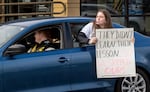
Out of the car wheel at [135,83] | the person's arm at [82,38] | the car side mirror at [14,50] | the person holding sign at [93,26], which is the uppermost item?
the person holding sign at [93,26]

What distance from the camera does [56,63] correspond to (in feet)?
21.6

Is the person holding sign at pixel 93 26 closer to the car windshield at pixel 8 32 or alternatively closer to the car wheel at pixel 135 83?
the car wheel at pixel 135 83

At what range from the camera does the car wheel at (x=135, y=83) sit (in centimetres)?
707

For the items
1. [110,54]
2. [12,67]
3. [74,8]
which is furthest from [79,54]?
[74,8]

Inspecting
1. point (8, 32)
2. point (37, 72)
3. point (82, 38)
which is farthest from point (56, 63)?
point (8, 32)

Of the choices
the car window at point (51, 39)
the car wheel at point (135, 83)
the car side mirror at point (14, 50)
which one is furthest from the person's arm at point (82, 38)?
the car side mirror at point (14, 50)

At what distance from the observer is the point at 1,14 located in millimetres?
14969

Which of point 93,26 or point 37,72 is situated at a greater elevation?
point 93,26

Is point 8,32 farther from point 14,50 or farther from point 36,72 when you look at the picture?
point 36,72

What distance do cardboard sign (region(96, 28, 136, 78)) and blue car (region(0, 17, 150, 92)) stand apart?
4.9 inches

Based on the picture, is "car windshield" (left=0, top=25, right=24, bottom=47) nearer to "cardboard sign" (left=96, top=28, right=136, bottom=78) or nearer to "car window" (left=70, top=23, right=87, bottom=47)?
"car window" (left=70, top=23, right=87, bottom=47)

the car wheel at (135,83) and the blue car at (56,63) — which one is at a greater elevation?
the blue car at (56,63)

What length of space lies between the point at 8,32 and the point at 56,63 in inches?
35.1

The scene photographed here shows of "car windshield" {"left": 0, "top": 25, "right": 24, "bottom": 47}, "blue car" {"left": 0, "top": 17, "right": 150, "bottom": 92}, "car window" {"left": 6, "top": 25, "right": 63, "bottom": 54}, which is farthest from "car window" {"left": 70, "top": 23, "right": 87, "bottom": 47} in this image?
"car windshield" {"left": 0, "top": 25, "right": 24, "bottom": 47}
